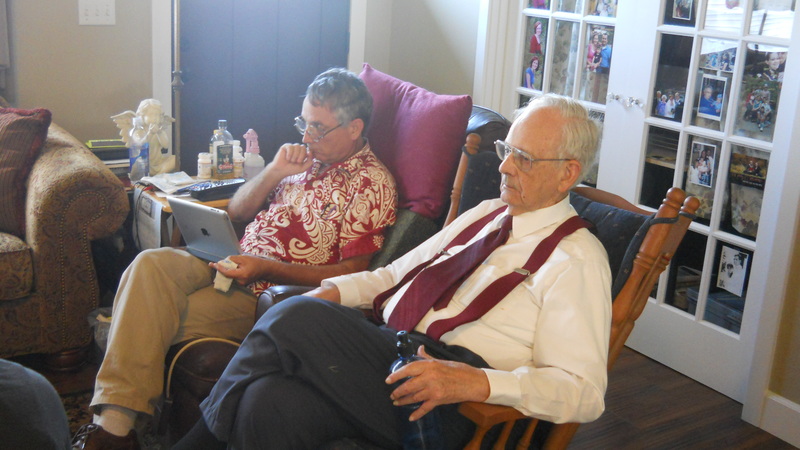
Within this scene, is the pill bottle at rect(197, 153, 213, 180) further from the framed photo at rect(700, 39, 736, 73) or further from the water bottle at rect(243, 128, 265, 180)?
the framed photo at rect(700, 39, 736, 73)

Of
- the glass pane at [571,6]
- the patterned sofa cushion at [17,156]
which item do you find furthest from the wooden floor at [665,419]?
the patterned sofa cushion at [17,156]

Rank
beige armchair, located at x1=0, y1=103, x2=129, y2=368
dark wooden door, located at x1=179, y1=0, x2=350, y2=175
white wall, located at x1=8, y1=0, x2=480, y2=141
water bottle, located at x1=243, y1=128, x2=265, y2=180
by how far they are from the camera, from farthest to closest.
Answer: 1. dark wooden door, located at x1=179, y1=0, x2=350, y2=175
2. white wall, located at x1=8, y1=0, x2=480, y2=141
3. water bottle, located at x1=243, y1=128, x2=265, y2=180
4. beige armchair, located at x1=0, y1=103, x2=129, y2=368

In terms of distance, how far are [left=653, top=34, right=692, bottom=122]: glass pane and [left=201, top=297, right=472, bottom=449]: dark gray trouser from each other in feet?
5.56

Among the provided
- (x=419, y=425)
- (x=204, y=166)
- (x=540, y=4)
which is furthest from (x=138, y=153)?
(x=419, y=425)

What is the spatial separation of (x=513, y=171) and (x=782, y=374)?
134 centimetres

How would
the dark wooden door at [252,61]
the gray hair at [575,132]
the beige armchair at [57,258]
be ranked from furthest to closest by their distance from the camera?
1. the dark wooden door at [252,61]
2. the beige armchair at [57,258]
3. the gray hair at [575,132]

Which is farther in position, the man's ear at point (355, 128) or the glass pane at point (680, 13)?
the glass pane at point (680, 13)

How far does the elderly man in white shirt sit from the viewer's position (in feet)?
5.19

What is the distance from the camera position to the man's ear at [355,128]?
2434 millimetres

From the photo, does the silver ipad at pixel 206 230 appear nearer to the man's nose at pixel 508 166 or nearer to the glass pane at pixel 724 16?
the man's nose at pixel 508 166

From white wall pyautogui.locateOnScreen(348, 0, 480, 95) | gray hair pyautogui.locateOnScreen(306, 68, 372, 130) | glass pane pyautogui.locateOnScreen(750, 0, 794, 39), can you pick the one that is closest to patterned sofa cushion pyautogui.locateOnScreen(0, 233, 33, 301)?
gray hair pyautogui.locateOnScreen(306, 68, 372, 130)

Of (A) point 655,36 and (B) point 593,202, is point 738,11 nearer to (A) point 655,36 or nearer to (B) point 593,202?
(A) point 655,36

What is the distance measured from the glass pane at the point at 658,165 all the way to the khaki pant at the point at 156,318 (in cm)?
158

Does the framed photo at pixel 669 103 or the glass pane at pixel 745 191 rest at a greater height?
the framed photo at pixel 669 103
